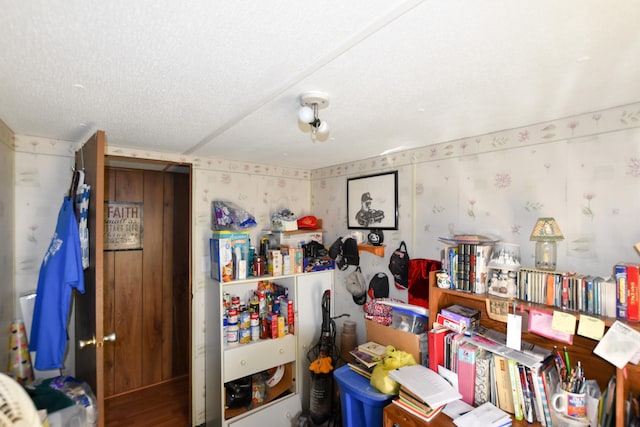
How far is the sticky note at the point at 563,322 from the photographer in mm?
1275

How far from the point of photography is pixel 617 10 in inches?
30.5

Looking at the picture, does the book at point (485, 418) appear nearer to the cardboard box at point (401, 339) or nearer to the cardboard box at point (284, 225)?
the cardboard box at point (401, 339)

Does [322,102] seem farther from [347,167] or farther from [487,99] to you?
[347,167]

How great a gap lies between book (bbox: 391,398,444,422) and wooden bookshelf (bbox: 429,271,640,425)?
465 millimetres

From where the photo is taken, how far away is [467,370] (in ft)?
5.27

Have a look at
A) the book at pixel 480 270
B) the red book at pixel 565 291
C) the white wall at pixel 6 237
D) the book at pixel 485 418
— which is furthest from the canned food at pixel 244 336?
the red book at pixel 565 291

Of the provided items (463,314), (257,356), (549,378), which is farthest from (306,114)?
(257,356)

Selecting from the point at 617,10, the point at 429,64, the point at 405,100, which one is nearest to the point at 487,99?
the point at 405,100

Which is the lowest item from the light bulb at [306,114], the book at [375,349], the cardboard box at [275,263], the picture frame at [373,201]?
the book at [375,349]

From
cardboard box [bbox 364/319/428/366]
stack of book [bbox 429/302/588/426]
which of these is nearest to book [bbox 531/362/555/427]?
stack of book [bbox 429/302/588/426]

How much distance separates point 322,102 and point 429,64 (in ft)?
1.54

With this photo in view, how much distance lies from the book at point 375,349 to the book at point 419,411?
375mm

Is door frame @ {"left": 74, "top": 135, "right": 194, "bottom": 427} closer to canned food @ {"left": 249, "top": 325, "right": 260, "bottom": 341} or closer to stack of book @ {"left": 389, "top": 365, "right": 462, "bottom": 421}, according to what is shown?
canned food @ {"left": 249, "top": 325, "right": 260, "bottom": 341}

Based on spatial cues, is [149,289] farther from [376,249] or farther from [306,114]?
[306,114]
